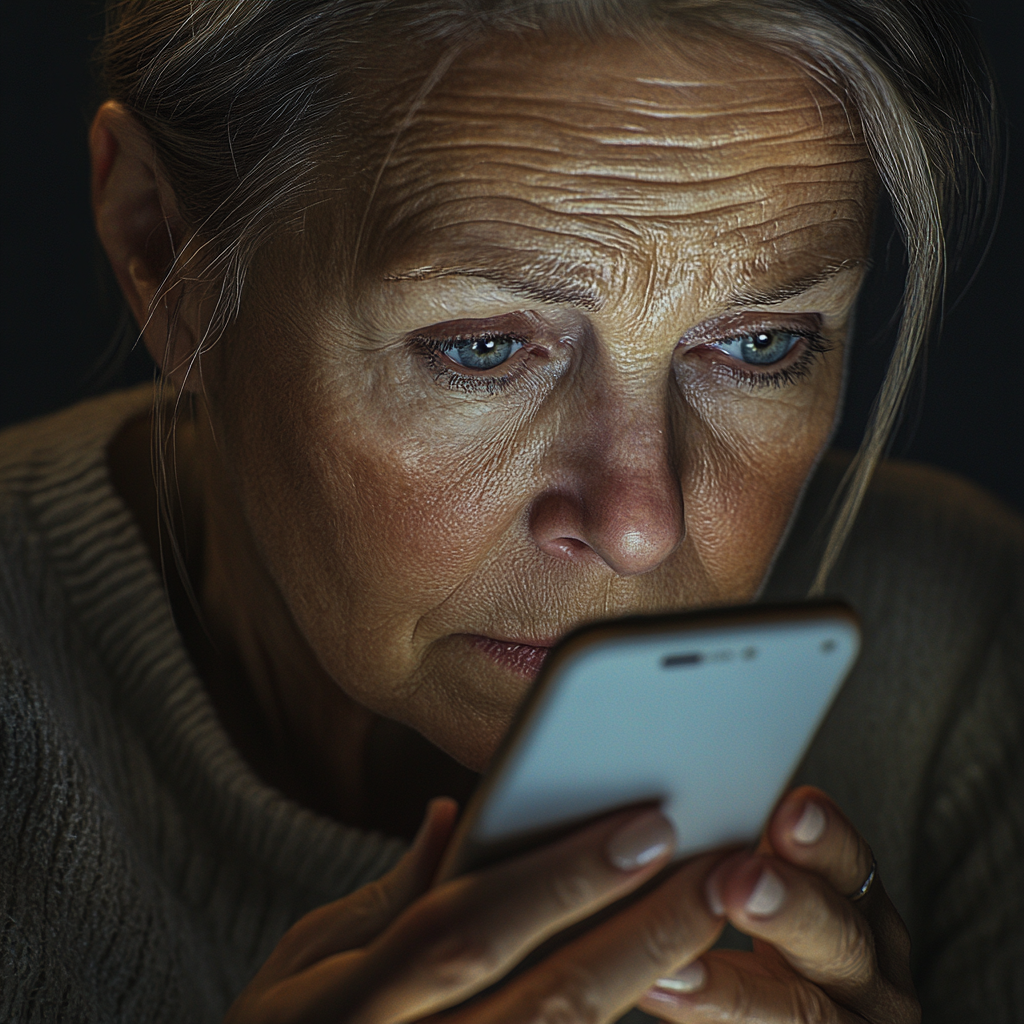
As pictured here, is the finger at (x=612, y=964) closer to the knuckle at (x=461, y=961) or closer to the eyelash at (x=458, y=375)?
the knuckle at (x=461, y=961)

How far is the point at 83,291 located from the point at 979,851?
1332mm

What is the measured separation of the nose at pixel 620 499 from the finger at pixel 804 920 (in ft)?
0.78

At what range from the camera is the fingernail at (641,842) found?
0.65 metres

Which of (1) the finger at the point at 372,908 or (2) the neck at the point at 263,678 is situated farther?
(2) the neck at the point at 263,678

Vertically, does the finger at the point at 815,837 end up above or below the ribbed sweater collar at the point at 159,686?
above

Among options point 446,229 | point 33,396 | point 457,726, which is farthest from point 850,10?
point 33,396

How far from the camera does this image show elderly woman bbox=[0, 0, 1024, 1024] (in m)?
0.74

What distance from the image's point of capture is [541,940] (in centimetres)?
66

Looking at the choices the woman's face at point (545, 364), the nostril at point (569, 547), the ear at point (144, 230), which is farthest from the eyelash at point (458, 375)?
the ear at point (144, 230)

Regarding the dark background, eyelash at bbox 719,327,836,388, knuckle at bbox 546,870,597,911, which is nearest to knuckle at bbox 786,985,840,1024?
knuckle at bbox 546,870,597,911

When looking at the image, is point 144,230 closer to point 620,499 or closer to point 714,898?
point 620,499

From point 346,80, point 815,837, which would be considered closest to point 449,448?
point 346,80

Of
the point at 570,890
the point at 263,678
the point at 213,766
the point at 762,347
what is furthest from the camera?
the point at 263,678

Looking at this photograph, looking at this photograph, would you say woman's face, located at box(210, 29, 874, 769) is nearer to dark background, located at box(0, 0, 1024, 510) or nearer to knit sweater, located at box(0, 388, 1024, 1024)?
knit sweater, located at box(0, 388, 1024, 1024)
